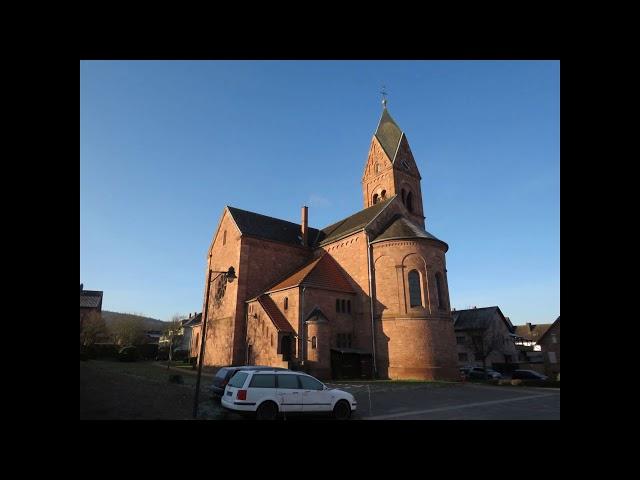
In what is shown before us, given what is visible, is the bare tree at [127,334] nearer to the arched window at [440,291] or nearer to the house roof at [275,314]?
the house roof at [275,314]

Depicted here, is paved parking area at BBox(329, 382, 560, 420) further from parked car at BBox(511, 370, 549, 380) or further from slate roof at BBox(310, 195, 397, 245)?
slate roof at BBox(310, 195, 397, 245)

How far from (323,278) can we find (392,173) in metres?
17.3

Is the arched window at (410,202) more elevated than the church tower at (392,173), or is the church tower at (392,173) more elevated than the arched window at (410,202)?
the church tower at (392,173)

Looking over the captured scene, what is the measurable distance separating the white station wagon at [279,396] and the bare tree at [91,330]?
1313 inches

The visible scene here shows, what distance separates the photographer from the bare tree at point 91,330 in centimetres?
3939

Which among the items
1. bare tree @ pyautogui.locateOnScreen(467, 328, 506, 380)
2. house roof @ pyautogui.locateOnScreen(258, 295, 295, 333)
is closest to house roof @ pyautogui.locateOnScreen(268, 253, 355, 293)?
house roof @ pyautogui.locateOnScreen(258, 295, 295, 333)

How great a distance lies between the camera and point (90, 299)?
59.8m

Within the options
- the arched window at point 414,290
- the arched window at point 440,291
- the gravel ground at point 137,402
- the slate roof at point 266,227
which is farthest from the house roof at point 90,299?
the arched window at point 440,291

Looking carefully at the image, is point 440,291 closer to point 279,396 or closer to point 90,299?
point 279,396

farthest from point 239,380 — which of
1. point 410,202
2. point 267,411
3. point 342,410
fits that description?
point 410,202
